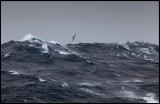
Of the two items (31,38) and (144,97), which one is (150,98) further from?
(31,38)

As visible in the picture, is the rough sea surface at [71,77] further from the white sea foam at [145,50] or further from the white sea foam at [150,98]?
the white sea foam at [145,50]

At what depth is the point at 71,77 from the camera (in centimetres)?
6519

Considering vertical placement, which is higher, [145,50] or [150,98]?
[150,98]

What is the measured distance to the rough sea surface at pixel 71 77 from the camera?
50291 mm

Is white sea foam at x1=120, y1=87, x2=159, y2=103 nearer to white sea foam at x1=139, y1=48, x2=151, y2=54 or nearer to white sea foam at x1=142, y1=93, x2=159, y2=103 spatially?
white sea foam at x1=142, y1=93, x2=159, y2=103

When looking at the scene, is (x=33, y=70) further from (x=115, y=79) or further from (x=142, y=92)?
(x=142, y=92)

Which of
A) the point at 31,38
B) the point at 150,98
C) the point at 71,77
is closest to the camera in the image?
the point at 150,98

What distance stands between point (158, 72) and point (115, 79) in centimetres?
2008

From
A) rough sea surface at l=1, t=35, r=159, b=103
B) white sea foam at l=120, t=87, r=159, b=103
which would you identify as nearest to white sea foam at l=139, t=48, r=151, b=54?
rough sea surface at l=1, t=35, r=159, b=103

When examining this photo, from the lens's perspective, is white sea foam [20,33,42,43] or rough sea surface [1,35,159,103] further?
white sea foam [20,33,42,43]

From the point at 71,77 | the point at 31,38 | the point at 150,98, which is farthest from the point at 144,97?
the point at 31,38

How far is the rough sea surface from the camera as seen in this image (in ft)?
165

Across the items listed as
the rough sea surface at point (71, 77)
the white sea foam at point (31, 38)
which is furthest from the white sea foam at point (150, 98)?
the white sea foam at point (31, 38)

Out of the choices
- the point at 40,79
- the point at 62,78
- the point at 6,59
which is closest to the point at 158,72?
the point at 62,78
